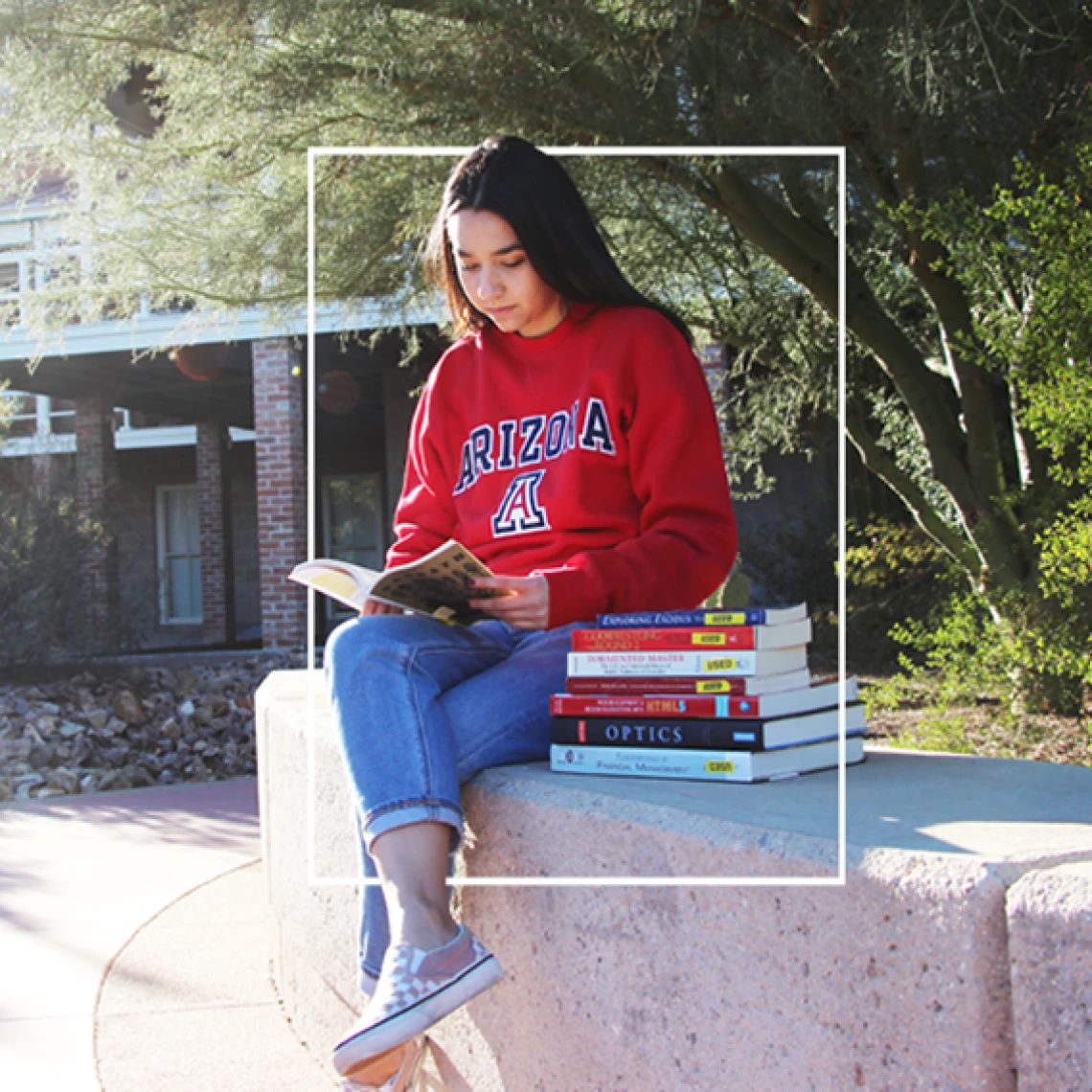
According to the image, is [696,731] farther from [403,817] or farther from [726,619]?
[403,817]

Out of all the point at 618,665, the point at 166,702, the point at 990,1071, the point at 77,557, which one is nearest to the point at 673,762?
the point at 618,665

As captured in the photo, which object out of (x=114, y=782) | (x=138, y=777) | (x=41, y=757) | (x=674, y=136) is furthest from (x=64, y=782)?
(x=674, y=136)

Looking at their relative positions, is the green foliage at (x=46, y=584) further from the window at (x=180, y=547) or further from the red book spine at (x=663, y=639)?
the red book spine at (x=663, y=639)

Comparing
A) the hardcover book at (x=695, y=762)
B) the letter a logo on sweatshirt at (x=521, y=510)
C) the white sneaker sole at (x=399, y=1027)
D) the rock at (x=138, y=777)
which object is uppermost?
the letter a logo on sweatshirt at (x=521, y=510)

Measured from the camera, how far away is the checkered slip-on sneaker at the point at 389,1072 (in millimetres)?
1558

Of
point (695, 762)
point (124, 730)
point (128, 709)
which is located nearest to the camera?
→ point (695, 762)

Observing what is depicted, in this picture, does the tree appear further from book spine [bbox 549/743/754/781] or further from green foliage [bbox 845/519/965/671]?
book spine [bbox 549/743/754/781]

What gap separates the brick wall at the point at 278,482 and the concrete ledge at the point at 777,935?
381 inches

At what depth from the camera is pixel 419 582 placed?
1832 mm

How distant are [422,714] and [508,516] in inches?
20.4

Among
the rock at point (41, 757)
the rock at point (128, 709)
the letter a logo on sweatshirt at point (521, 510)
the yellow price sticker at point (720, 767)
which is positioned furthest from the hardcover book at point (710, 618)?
the rock at point (128, 709)

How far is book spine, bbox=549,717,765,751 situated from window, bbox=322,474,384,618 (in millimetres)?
13745

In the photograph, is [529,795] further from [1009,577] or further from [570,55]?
[1009,577]

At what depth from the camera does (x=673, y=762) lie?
1.79 metres
